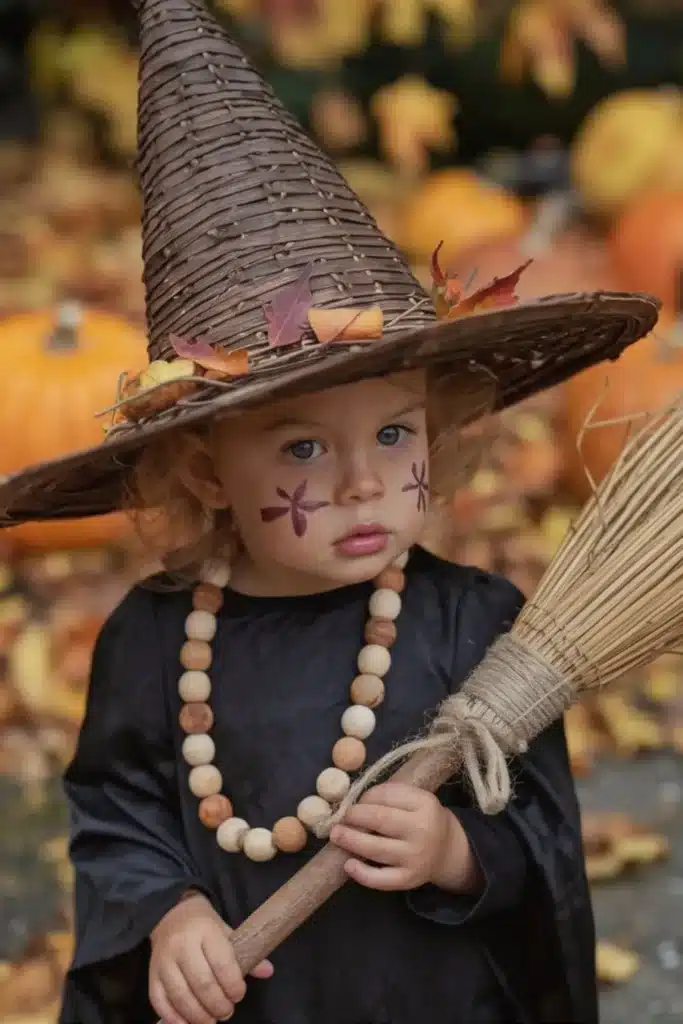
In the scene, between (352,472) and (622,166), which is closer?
(352,472)

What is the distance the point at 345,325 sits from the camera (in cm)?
116

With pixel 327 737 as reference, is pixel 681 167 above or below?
above

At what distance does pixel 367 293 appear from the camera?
4.01ft

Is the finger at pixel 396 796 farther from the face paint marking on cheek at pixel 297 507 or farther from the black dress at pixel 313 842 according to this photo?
the face paint marking on cheek at pixel 297 507

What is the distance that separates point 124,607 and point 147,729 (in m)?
0.14

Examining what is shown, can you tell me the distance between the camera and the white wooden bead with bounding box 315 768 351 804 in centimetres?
132

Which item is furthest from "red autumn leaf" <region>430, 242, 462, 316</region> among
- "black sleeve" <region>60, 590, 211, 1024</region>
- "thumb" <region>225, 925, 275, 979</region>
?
"thumb" <region>225, 925, 275, 979</region>

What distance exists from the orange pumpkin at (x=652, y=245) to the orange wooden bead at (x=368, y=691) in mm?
2102

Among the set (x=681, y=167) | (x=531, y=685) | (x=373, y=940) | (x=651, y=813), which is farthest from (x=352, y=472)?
(x=681, y=167)

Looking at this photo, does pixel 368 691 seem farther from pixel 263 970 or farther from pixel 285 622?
pixel 263 970

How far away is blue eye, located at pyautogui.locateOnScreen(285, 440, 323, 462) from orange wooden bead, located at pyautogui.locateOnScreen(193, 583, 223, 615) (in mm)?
223

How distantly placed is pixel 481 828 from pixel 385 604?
9.7 inches

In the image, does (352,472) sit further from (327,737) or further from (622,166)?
(622,166)

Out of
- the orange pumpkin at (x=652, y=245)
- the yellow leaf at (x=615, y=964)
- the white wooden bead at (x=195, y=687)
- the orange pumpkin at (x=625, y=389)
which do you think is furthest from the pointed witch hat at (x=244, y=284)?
the orange pumpkin at (x=652, y=245)
